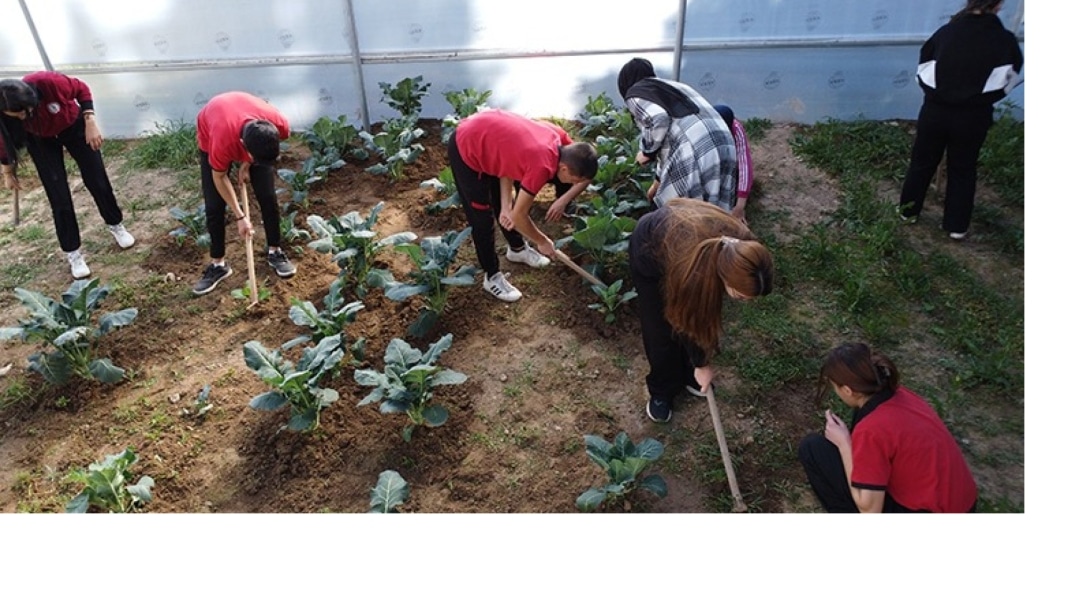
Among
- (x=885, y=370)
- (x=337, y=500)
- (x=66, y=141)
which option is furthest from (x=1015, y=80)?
(x=66, y=141)

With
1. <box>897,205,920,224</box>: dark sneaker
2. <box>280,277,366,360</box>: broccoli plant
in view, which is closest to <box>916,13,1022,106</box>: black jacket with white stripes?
<box>897,205,920,224</box>: dark sneaker

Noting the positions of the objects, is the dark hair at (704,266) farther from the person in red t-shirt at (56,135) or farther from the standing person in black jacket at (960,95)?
the person in red t-shirt at (56,135)

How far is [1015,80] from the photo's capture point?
13.0 ft

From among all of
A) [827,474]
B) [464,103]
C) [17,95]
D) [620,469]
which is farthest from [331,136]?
[827,474]

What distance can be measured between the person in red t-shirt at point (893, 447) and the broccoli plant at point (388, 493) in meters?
1.83

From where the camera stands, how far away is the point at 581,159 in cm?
333

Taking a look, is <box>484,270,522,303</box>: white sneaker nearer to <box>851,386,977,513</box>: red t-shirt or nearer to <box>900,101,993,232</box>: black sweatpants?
<box>851,386,977,513</box>: red t-shirt

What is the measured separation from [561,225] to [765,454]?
2.28 metres

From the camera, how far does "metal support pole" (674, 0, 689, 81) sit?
5629 mm

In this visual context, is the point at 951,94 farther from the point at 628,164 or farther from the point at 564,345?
the point at 564,345

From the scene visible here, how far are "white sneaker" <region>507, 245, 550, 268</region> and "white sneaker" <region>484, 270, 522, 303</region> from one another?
325 mm

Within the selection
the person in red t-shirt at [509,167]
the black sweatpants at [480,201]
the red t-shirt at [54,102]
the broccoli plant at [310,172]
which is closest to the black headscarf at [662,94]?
the person in red t-shirt at [509,167]

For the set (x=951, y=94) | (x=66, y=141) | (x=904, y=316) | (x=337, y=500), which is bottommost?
(x=337, y=500)

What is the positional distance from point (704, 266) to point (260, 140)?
2.44 meters
